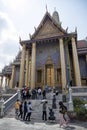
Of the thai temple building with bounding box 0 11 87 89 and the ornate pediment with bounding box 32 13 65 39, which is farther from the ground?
→ the ornate pediment with bounding box 32 13 65 39

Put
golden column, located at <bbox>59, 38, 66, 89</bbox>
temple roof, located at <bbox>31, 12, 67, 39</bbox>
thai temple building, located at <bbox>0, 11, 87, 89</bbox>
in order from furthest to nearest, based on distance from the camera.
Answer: temple roof, located at <bbox>31, 12, 67, 39</bbox> → thai temple building, located at <bbox>0, 11, 87, 89</bbox> → golden column, located at <bbox>59, 38, 66, 89</bbox>

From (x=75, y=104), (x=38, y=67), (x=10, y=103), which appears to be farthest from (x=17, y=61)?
(x=75, y=104)

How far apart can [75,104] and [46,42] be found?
498 inches

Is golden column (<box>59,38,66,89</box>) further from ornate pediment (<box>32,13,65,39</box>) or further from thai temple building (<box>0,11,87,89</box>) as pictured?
ornate pediment (<box>32,13,65,39</box>)

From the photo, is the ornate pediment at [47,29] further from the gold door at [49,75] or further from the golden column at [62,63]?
the gold door at [49,75]

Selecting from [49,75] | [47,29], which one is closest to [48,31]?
[47,29]

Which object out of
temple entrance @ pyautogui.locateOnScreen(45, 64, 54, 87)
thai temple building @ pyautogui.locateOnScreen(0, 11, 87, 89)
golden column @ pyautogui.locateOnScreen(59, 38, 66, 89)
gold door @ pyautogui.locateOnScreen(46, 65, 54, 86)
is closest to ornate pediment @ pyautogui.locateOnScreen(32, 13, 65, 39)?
thai temple building @ pyautogui.locateOnScreen(0, 11, 87, 89)

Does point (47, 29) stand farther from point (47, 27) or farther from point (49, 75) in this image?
point (49, 75)

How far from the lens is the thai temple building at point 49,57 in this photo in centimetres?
2134

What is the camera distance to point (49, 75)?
882 inches

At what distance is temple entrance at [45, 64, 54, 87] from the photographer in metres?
21.9

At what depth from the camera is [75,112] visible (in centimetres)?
1127

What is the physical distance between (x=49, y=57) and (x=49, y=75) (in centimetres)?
252

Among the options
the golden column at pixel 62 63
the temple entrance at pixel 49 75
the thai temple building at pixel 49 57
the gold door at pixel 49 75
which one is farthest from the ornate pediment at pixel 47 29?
Answer: the gold door at pixel 49 75
